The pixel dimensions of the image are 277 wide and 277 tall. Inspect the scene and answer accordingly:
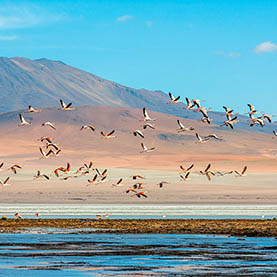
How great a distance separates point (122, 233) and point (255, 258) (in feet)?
47.3

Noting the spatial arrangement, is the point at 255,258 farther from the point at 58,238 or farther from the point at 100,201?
the point at 100,201

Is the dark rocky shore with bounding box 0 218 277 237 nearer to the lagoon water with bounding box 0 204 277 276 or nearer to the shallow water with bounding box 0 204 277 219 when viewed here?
the lagoon water with bounding box 0 204 277 276

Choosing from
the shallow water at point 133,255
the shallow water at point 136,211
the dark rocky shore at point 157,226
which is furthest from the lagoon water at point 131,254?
the shallow water at point 136,211

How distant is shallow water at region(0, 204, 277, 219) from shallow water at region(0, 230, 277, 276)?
53.9ft

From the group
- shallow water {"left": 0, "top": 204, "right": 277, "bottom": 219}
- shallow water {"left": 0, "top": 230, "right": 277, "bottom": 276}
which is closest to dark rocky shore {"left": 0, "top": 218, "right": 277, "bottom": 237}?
shallow water {"left": 0, "top": 230, "right": 277, "bottom": 276}

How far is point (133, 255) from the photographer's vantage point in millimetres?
38625

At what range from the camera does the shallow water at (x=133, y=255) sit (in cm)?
3338

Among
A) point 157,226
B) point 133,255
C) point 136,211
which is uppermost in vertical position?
point 136,211

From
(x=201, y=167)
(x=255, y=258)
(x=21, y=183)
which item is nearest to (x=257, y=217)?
(x=255, y=258)

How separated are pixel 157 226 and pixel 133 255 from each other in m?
15.4

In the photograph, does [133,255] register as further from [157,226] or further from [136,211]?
[136,211]

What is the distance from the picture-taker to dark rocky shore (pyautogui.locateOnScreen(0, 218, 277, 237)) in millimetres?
51406

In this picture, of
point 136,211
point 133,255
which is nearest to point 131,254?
point 133,255

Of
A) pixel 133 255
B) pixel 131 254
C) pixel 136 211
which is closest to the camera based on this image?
pixel 133 255
